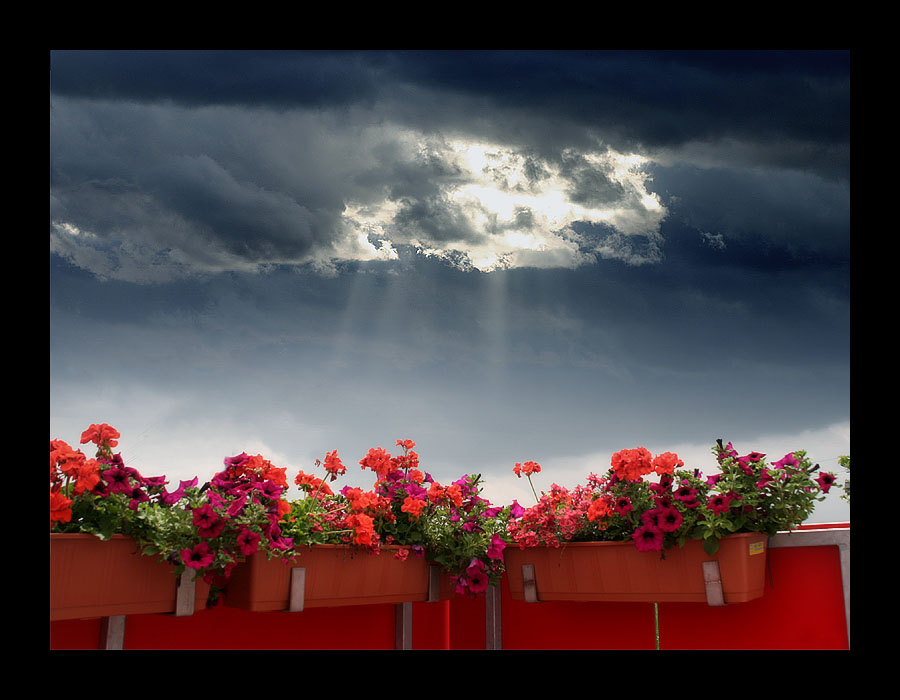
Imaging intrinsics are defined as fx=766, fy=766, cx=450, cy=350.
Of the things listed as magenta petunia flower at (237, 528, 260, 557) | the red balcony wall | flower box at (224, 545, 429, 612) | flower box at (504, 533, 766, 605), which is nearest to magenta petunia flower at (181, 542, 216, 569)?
magenta petunia flower at (237, 528, 260, 557)

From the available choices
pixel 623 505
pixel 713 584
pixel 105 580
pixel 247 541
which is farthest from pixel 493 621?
pixel 105 580

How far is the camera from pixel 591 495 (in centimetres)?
284

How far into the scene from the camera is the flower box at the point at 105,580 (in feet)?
6.88

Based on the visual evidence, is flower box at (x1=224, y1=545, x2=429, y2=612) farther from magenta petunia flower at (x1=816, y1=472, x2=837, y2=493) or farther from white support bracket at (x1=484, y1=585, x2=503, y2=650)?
magenta petunia flower at (x1=816, y1=472, x2=837, y2=493)

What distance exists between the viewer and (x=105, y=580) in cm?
220

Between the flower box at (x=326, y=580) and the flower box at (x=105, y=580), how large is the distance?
8.3 inches

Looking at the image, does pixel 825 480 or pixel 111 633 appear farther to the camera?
pixel 825 480

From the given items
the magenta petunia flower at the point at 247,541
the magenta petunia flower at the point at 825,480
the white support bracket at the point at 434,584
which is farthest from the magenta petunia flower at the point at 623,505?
the magenta petunia flower at the point at 247,541

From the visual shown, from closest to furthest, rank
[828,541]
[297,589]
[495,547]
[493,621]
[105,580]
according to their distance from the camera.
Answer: [105,580] < [297,589] < [828,541] < [495,547] < [493,621]

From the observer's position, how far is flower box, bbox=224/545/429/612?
2.47 m

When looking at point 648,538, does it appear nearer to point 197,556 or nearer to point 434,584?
point 434,584

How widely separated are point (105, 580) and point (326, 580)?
728mm

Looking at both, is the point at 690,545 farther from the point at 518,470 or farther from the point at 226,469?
the point at 226,469

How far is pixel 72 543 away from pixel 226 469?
526mm
